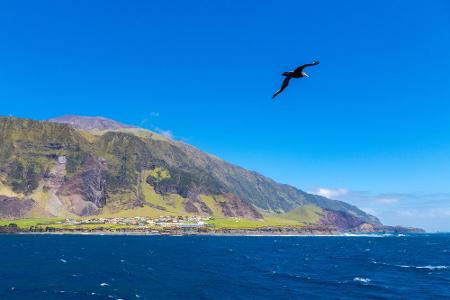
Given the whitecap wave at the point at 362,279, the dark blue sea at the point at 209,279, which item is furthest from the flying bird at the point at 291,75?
the whitecap wave at the point at 362,279

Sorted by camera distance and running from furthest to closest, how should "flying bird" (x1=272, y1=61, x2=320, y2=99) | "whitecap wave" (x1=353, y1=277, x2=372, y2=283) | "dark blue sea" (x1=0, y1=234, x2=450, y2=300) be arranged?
"whitecap wave" (x1=353, y1=277, x2=372, y2=283) < "dark blue sea" (x1=0, y1=234, x2=450, y2=300) < "flying bird" (x1=272, y1=61, x2=320, y2=99)

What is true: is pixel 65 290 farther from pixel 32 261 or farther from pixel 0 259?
pixel 0 259

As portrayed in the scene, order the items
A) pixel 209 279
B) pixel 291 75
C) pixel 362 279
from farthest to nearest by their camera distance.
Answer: pixel 362 279 < pixel 209 279 < pixel 291 75

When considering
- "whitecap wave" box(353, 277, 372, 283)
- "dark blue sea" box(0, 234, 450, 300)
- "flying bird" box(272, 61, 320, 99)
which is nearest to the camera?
"flying bird" box(272, 61, 320, 99)

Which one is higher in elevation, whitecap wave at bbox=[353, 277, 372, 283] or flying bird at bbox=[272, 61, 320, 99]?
flying bird at bbox=[272, 61, 320, 99]

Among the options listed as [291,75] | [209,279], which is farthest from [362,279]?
[291,75]

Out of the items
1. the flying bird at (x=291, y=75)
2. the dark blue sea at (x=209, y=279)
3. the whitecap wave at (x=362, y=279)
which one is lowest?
the dark blue sea at (x=209, y=279)

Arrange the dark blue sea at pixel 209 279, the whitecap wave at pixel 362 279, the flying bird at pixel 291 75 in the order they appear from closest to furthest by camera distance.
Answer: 1. the flying bird at pixel 291 75
2. the dark blue sea at pixel 209 279
3. the whitecap wave at pixel 362 279

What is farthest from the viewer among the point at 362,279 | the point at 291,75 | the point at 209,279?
the point at 362,279

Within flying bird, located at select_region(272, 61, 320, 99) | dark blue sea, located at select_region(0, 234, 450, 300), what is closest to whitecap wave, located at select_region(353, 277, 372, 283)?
dark blue sea, located at select_region(0, 234, 450, 300)

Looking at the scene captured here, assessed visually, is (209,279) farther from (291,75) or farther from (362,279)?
(291,75)

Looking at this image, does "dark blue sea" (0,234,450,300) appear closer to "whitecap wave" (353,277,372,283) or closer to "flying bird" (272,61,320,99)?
"whitecap wave" (353,277,372,283)

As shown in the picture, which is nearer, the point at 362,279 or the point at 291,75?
the point at 291,75

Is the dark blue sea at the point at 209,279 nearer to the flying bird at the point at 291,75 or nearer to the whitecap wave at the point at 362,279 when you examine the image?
the whitecap wave at the point at 362,279
